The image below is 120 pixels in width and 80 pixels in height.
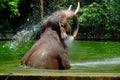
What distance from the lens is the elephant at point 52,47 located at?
26.2 feet

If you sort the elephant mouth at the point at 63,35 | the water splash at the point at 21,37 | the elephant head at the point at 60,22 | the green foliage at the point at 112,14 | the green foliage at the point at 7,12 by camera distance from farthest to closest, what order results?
the green foliage at the point at 7,12 → the green foliage at the point at 112,14 → the water splash at the point at 21,37 → the elephant head at the point at 60,22 → the elephant mouth at the point at 63,35

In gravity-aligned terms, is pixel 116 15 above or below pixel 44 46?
below

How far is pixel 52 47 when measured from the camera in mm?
8109

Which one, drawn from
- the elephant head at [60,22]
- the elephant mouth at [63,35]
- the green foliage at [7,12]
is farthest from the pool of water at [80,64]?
the green foliage at [7,12]

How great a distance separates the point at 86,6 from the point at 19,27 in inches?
244

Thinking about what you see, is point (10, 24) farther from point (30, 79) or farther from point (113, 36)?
point (30, 79)

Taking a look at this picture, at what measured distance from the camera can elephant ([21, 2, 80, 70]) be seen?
7977 millimetres

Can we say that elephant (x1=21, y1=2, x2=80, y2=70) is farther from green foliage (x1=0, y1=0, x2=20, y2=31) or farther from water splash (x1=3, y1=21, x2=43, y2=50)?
green foliage (x1=0, y1=0, x2=20, y2=31)

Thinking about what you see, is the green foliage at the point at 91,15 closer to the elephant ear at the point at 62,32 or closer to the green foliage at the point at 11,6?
the green foliage at the point at 11,6

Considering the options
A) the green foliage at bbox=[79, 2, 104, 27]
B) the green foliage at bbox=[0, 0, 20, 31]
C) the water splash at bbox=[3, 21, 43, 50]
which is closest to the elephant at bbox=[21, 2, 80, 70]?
the water splash at bbox=[3, 21, 43, 50]

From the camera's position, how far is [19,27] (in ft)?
129

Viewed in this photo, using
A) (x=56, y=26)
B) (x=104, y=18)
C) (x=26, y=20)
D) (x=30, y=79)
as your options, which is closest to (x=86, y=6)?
(x=104, y=18)

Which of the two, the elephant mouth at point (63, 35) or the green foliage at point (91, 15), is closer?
Result: the elephant mouth at point (63, 35)

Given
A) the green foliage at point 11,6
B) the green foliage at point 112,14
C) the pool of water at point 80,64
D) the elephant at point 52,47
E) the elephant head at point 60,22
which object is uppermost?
Result: the elephant head at point 60,22
